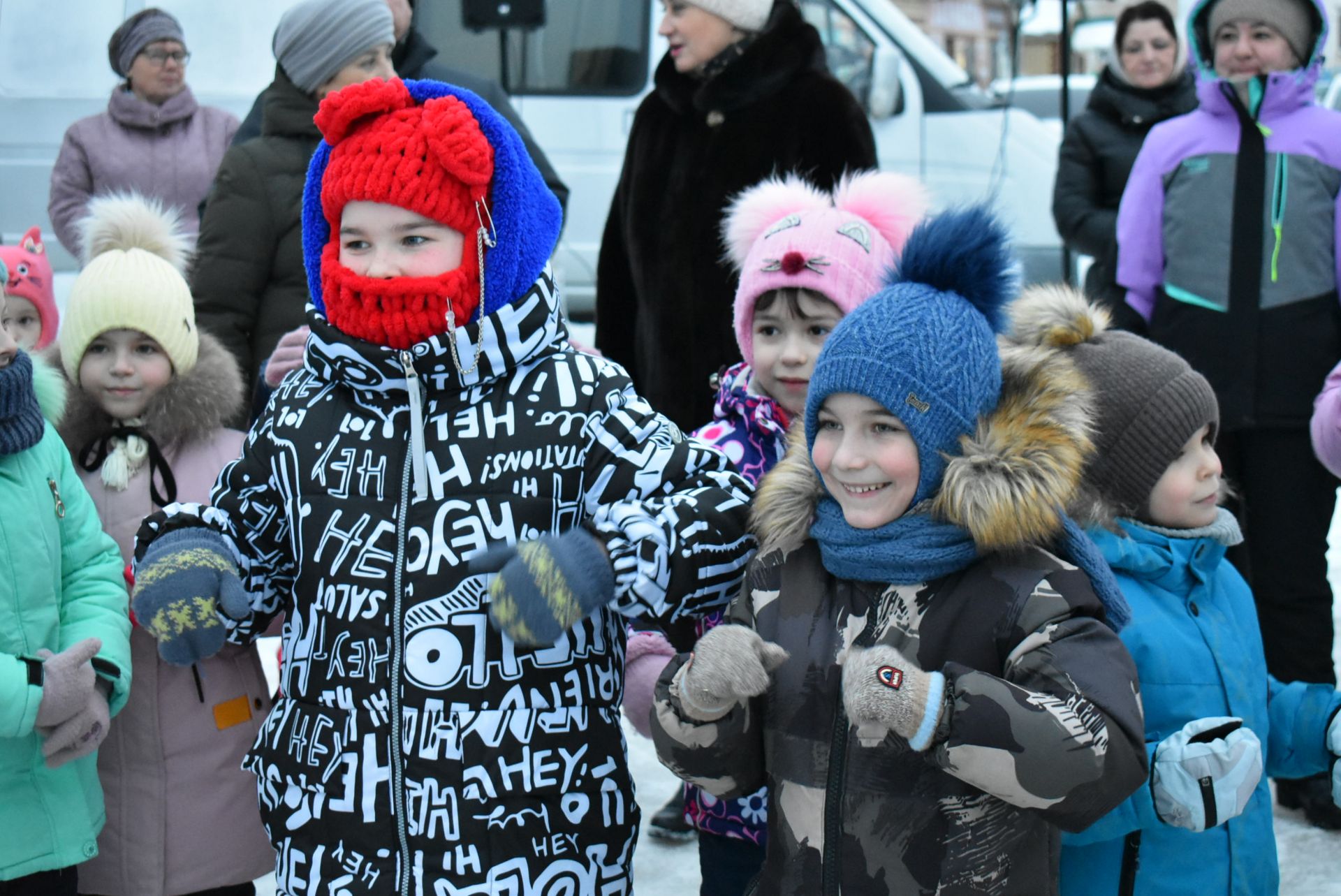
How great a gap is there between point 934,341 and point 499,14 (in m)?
5.85

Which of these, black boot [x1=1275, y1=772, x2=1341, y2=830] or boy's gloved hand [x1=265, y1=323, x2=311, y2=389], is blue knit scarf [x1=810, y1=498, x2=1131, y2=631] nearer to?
boy's gloved hand [x1=265, y1=323, x2=311, y2=389]

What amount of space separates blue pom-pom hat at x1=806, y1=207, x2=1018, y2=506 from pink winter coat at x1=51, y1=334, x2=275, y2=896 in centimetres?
129

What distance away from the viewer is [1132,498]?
220cm

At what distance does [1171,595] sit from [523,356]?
40.1 inches

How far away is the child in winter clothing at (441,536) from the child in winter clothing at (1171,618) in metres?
0.60

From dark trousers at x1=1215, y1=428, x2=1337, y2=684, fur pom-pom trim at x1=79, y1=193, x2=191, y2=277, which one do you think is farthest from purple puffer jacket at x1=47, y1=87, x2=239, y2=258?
dark trousers at x1=1215, y1=428, x2=1337, y2=684

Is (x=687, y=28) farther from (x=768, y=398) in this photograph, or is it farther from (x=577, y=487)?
(x=577, y=487)

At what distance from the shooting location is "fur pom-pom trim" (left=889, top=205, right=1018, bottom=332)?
1.90 meters

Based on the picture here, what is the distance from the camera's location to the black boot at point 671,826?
3406 mm


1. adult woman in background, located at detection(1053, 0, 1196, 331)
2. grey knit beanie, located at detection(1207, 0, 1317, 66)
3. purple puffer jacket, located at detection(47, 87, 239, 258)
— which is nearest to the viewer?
grey knit beanie, located at detection(1207, 0, 1317, 66)

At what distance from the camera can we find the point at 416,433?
199 cm

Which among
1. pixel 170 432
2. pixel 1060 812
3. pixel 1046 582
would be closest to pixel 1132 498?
pixel 1046 582

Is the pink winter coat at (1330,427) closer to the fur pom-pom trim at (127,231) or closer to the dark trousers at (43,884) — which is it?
the fur pom-pom trim at (127,231)

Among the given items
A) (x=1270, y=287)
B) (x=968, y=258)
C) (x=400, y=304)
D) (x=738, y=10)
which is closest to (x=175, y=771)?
(x=400, y=304)
